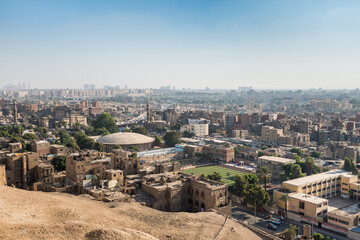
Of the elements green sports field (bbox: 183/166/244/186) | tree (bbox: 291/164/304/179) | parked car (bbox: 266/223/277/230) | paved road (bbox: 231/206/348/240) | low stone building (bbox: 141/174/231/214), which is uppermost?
low stone building (bbox: 141/174/231/214)

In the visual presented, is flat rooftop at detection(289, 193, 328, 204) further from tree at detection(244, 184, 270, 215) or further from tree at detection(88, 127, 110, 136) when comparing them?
tree at detection(88, 127, 110, 136)

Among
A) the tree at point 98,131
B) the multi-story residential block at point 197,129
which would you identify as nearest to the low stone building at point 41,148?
the tree at point 98,131

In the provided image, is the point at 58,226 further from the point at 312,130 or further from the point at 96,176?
the point at 312,130

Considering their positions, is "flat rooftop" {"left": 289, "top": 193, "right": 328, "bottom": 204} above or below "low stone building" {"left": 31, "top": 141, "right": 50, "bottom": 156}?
below

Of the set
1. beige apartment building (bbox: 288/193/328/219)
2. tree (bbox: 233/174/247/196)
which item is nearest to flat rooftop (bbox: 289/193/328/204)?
beige apartment building (bbox: 288/193/328/219)

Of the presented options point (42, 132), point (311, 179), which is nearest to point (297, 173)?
point (311, 179)

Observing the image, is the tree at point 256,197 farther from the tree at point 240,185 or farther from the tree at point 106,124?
the tree at point 106,124

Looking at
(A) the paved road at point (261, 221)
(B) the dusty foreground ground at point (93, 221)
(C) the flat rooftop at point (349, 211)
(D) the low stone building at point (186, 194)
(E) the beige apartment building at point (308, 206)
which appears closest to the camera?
(B) the dusty foreground ground at point (93, 221)

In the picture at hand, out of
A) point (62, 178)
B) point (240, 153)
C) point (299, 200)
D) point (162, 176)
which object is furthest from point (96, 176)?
point (240, 153)
